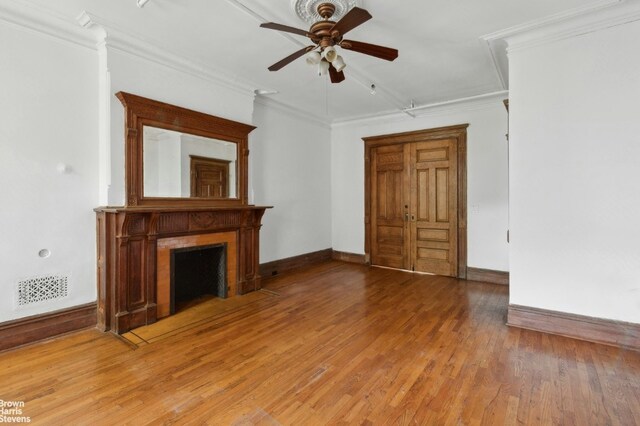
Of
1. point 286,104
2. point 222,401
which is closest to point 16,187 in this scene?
point 222,401

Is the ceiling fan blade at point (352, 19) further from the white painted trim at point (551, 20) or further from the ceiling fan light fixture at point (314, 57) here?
the white painted trim at point (551, 20)

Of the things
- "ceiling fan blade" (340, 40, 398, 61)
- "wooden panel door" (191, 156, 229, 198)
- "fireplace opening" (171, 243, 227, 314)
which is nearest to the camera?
"ceiling fan blade" (340, 40, 398, 61)

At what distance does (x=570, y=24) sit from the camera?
302cm

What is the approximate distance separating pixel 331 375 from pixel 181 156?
3027 mm

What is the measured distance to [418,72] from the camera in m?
4.24

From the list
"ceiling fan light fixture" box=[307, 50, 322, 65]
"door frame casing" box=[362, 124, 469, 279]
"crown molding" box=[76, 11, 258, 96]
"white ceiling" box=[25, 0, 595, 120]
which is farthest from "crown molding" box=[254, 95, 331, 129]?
"ceiling fan light fixture" box=[307, 50, 322, 65]

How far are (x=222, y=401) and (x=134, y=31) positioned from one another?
3556 mm

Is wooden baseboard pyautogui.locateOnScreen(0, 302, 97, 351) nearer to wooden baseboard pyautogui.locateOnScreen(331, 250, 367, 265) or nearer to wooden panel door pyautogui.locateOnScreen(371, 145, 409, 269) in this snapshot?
wooden baseboard pyautogui.locateOnScreen(331, 250, 367, 265)

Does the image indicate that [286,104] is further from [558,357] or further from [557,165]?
[558,357]

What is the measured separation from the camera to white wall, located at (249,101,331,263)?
5.43 m

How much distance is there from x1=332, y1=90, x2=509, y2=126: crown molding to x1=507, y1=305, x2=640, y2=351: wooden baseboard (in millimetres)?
3161

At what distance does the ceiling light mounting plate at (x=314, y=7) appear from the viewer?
2.65 m

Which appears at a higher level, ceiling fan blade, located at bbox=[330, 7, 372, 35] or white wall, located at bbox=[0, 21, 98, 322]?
ceiling fan blade, located at bbox=[330, 7, 372, 35]

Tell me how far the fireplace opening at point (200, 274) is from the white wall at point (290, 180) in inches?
42.9
